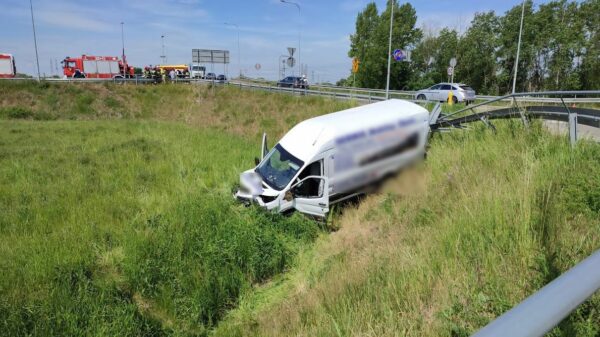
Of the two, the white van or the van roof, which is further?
the van roof

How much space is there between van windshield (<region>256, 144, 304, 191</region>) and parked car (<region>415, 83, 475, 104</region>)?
16.7 m

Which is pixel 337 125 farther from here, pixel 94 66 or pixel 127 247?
pixel 94 66

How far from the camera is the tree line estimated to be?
127 ft

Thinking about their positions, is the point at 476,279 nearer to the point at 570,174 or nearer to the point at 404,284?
the point at 404,284

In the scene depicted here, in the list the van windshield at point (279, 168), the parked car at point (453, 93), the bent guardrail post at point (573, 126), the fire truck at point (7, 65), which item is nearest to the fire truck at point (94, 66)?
the fire truck at point (7, 65)

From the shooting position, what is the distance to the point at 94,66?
45062mm

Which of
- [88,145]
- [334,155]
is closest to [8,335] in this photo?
[334,155]

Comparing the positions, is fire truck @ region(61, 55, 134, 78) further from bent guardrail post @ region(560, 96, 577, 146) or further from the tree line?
bent guardrail post @ region(560, 96, 577, 146)

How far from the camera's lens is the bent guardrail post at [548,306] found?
906 mm

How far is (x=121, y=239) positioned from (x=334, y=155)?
4.94 metres

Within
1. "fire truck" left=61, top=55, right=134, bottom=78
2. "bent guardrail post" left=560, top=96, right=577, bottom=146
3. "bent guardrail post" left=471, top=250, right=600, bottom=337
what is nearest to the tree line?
"fire truck" left=61, top=55, right=134, bottom=78

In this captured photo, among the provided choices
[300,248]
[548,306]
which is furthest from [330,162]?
[548,306]

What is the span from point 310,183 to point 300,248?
1764 mm

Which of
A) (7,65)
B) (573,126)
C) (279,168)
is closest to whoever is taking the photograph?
(573,126)
